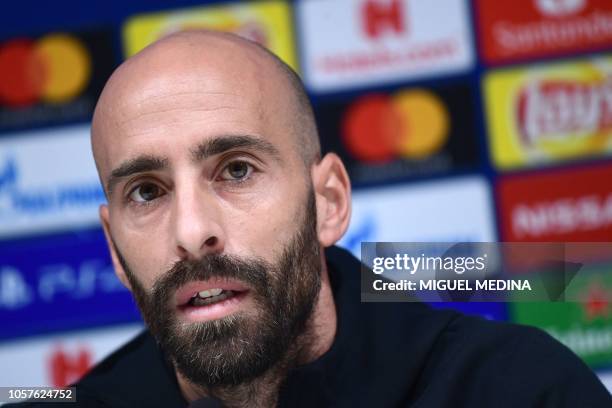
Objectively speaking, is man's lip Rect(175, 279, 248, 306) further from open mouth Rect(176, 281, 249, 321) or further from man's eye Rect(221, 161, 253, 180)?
man's eye Rect(221, 161, 253, 180)

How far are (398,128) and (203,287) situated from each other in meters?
1.46

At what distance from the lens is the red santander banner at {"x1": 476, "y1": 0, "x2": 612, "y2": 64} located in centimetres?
233

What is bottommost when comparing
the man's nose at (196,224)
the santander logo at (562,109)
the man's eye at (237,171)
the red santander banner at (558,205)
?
the red santander banner at (558,205)

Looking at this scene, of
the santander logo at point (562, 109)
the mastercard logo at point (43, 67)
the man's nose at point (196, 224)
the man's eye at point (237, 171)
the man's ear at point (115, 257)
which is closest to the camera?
the man's nose at point (196, 224)

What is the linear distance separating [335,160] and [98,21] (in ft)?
4.98

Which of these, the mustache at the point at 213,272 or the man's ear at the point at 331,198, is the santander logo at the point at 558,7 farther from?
the mustache at the point at 213,272

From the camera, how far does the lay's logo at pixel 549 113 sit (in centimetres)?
228

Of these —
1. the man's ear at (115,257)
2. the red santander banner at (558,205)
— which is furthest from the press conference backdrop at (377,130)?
the man's ear at (115,257)

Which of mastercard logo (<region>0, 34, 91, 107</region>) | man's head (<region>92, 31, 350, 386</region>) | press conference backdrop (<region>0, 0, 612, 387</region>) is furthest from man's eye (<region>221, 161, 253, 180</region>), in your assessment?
mastercard logo (<region>0, 34, 91, 107</region>)

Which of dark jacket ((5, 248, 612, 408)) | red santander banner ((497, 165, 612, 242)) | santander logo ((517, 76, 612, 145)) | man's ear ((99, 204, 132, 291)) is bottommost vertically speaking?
red santander banner ((497, 165, 612, 242))

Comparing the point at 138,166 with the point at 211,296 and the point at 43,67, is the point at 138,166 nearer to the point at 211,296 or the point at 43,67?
the point at 211,296

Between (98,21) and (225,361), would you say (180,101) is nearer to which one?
(225,361)

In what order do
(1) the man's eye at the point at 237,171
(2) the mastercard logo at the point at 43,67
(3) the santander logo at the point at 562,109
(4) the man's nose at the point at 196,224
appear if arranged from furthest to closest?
1. (2) the mastercard logo at the point at 43,67
2. (3) the santander logo at the point at 562,109
3. (1) the man's eye at the point at 237,171
4. (4) the man's nose at the point at 196,224

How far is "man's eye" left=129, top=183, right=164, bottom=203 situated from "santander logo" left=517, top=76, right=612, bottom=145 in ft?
5.03
